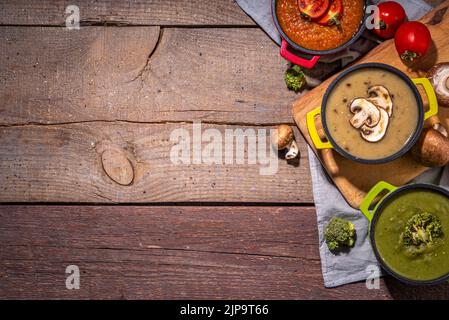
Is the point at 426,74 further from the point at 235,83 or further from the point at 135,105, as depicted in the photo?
the point at 135,105

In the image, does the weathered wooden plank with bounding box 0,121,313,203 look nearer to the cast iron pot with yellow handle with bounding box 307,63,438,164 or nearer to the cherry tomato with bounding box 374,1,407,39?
the cast iron pot with yellow handle with bounding box 307,63,438,164

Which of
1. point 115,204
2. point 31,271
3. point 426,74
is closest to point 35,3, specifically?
point 115,204

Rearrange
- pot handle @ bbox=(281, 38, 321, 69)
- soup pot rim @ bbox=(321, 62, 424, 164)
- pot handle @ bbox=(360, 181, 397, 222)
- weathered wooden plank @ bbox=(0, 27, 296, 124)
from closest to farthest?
soup pot rim @ bbox=(321, 62, 424, 164) → pot handle @ bbox=(360, 181, 397, 222) → pot handle @ bbox=(281, 38, 321, 69) → weathered wooden plank @ bbox=(0, 27, 296, 124)

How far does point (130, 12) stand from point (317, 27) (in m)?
0.78

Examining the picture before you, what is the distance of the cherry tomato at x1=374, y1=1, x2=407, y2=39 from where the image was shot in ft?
6.75

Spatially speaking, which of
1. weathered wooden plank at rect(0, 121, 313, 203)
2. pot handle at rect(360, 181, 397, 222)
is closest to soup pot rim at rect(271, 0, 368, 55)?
weathered wooden plank at rect(0, 121, 313, 203)

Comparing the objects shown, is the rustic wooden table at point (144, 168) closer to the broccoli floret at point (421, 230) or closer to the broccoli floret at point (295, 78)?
the broccoli floret at point (295, 78)

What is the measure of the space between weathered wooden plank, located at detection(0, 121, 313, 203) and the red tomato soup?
40 centimetres

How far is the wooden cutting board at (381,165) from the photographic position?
6.77ft

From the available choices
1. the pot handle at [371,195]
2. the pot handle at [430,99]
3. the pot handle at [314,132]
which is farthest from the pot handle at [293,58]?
the pot handle at [371,195]

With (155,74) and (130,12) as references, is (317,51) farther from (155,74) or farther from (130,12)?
(130,12)

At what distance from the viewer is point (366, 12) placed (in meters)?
2.04

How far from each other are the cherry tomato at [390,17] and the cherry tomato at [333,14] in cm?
17
